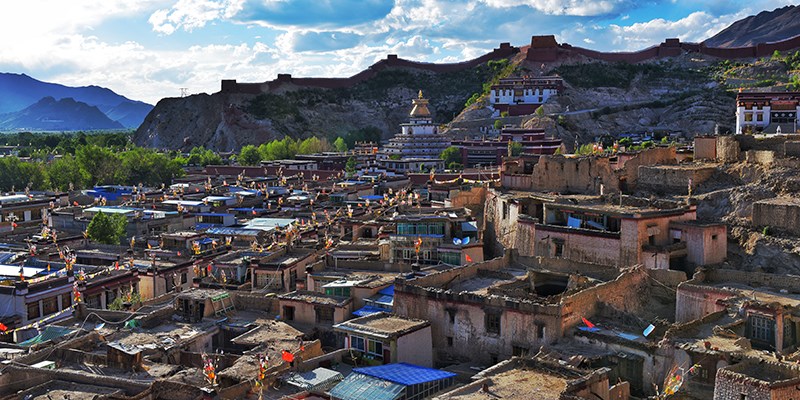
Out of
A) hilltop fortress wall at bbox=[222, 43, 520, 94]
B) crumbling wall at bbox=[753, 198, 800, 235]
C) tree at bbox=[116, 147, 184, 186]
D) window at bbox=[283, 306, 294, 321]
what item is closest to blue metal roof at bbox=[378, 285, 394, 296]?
window at bbox=[283, 306, 294, 321]

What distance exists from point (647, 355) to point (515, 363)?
3561mm

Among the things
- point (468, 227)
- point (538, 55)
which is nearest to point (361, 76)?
point (538, 55)

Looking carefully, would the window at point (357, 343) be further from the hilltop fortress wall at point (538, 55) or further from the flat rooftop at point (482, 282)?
the hilltop fortress wall at point (538, 55)

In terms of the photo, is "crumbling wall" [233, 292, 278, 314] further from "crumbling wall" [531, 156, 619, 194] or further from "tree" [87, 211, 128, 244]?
"crumbling wall" [531, 156, 619, 194]

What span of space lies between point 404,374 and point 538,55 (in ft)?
345

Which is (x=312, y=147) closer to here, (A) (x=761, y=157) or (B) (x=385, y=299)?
(A) (x=761, y=157)

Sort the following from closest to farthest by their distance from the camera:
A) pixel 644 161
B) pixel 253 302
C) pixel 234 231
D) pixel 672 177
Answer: pixel 253 302, pixel 672 177, pixel 234 231, pixel 644 161

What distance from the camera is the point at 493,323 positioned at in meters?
22.6

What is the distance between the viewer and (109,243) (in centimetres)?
4203

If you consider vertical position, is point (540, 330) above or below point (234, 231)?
below

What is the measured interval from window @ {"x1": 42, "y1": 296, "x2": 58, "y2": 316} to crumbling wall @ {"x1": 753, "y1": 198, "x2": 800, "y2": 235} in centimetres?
2538

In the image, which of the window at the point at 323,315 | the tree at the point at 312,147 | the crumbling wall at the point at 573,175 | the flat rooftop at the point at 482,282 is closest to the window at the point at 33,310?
the window at the point at 323,315

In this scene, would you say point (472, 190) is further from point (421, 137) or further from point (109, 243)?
point (421, 137)

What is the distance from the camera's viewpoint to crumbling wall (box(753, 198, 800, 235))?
32.9 meters
